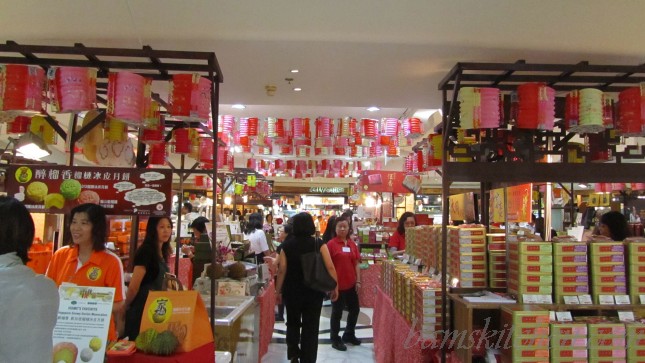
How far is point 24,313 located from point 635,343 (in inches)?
137

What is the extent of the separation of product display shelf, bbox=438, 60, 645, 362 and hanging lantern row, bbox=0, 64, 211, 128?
6.51 ft

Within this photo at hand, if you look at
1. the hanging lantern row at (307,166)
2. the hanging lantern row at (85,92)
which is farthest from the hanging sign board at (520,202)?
the hanging lantern row at (307,166)

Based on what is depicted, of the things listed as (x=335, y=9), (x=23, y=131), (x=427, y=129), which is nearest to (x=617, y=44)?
(x=335, y=9)

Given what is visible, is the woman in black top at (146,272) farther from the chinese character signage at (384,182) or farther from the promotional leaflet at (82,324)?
the chinese character signage at (384,182)

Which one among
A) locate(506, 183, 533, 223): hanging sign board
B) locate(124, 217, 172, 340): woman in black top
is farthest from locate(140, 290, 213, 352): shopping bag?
locate(506, 183, 533, 223): hanging sign board

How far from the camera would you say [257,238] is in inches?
353

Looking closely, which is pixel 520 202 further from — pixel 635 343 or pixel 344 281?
pixel 344 281

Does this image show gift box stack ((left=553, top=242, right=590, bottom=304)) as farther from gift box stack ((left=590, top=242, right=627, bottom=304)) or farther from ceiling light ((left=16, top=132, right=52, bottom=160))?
ceiling light ((left=16, top=132, right=52, bottom=160))

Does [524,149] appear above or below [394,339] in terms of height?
above

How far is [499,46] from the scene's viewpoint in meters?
3.73

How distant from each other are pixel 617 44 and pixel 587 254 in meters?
1.68

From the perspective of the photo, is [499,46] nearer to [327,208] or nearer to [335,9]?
[335,9]

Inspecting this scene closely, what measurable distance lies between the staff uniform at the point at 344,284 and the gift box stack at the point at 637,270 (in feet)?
11.3

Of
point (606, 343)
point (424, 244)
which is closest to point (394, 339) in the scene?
point (424, 244)
